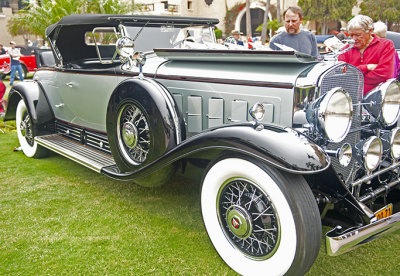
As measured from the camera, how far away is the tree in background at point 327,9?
87.7ft

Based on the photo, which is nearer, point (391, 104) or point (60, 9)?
point (391, 104)

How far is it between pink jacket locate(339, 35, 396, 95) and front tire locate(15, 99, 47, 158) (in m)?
3.80

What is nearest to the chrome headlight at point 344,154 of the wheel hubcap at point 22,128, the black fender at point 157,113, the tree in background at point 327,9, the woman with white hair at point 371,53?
the black fender at point 157,113

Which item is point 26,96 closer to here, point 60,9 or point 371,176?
point 371,176

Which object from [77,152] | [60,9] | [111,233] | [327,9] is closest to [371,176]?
[111,233]

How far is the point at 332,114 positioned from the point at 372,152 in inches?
15.9

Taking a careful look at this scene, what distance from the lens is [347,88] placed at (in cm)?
247

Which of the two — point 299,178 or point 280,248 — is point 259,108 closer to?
point 299,178

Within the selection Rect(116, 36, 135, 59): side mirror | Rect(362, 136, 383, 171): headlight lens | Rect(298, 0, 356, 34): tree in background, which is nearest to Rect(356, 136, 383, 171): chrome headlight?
Rect(362, 136, 383, 171): headlight lens

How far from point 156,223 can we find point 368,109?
185 centimetres

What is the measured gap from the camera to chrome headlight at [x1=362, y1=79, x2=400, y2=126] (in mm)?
2496

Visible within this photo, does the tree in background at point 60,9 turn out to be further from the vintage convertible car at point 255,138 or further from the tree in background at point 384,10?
the tree in background at point 384,10

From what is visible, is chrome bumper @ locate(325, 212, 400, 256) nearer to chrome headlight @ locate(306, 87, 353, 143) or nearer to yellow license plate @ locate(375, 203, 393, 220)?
yellow license plate @ locate(375, 203, 393, 220)

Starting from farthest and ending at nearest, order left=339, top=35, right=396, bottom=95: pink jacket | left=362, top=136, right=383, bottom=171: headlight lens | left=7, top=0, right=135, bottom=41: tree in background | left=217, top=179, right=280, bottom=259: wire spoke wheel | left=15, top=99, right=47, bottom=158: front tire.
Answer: left=7, top=0, right=135, bottom=41: tree in background, left=15, top=99, right=47, bottom=158: front tire, left=339, top=35, right=396, bottom=95: pink jacket, left=362, top=136, right=383, bottom=171: headlight lens, left=217, top=179, right=280, bottom=259: wire spoke wheel
